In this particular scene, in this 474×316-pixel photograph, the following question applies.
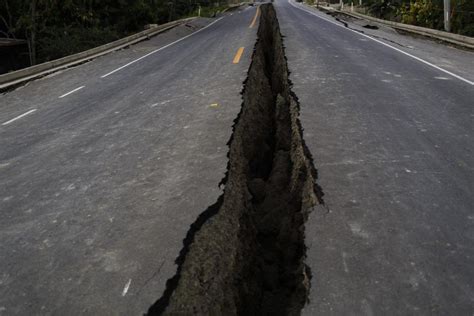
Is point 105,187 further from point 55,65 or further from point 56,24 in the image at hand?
point 56,24

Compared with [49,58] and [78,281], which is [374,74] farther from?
[49,58]

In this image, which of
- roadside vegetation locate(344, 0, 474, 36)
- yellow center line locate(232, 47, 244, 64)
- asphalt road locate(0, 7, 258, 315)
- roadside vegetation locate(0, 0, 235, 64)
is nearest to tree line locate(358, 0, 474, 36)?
roadside vegetation locate(344, 0, 474, 36)

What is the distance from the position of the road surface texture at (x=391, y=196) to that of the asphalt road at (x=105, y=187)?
111 centimetres

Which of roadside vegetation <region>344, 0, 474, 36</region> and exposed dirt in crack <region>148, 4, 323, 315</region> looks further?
roadside vegetation <region>344, 0, 474, 36</region>

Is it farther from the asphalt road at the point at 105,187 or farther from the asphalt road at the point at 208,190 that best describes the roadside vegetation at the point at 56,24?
the asphalt road at the point at 208,190

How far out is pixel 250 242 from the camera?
3.68 m

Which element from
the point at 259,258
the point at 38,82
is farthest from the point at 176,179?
the point at 38,82

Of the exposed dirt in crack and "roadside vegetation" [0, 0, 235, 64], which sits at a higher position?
"roadside vegetation" [0, 0, 235, 64]

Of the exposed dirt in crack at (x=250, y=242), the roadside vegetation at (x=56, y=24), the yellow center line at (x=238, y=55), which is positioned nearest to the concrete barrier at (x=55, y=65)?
the roadside vegetation at (x=56, y=24)

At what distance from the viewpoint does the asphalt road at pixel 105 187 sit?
108 inches

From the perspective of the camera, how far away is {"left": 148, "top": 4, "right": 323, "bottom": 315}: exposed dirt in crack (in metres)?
2.69

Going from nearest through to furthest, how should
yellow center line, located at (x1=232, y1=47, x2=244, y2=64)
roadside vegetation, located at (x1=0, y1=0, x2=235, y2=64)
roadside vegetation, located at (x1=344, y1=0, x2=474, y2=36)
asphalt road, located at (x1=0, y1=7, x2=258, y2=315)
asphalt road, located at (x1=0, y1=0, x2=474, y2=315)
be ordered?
asphalt road, located at (x1=0, y1=0, x2=474, y2=315), asphalt road, located at (x1=0, y1=7, x2=258, y2=315), yellow center line, located at (x1=232, y1=47, x2=244, y2=64), roadside vegetation, located at (x1=344, y1=0, x2=474, y2=36), roadside vegetation, located at (x1=0, y1=0, x2=235, y2=64)

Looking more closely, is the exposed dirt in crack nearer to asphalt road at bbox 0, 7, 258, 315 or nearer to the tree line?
asphalt road at bbox 0, 7, 258, 315

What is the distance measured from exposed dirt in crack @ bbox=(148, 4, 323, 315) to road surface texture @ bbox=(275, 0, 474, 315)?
0.21m
